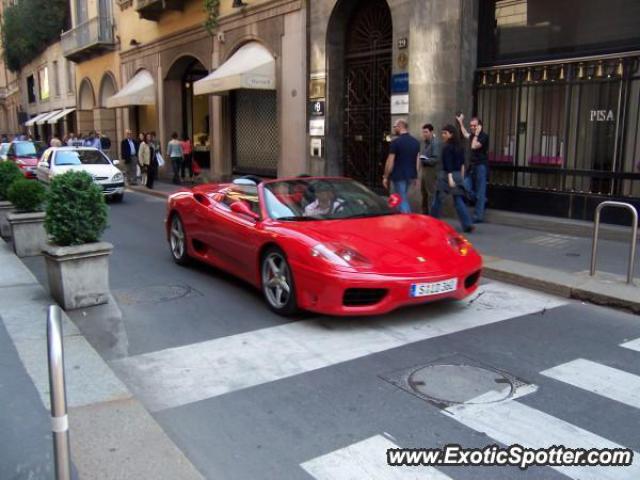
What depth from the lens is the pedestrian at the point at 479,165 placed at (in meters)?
11.0

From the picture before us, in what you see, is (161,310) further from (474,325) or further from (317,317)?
(474,325)

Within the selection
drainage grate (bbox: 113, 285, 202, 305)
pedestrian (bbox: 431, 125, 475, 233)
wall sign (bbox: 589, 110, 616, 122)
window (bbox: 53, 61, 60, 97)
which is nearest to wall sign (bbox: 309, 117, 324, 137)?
pedestrian (bbox: 431, 125, 475, 233)

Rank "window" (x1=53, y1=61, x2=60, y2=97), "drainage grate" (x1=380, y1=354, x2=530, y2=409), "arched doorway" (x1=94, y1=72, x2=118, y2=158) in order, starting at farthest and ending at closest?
1. "window" (x1=53, y1=61, x2=60, y2=97)
2. "arched doorway" (x1=94, y1=72, x2=118, y2=158)
3. "drainage grate" (x1=380, y1=354, x2=530, y2=409)

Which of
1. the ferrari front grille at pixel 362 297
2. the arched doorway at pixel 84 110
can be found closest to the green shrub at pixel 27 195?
the ferrari front grille at pixel 362 297

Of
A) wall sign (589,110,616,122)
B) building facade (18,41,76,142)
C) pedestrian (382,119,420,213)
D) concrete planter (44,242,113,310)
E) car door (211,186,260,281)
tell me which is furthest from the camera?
building facade (18,41,76,142)

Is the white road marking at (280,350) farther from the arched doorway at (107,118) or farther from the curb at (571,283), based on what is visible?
the arched doorway at (107,118)

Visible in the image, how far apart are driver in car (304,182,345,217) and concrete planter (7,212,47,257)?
427cm

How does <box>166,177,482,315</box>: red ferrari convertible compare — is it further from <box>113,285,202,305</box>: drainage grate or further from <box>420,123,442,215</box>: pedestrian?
<box>420,123,442,215</box>: pedestrian

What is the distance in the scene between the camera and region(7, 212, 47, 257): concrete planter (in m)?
8.76

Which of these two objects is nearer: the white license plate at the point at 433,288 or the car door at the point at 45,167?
the white license plate at the point at 433,288

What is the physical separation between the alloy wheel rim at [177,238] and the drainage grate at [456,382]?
15.3 feet

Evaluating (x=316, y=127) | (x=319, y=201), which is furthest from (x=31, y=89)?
(x=319, y=201)

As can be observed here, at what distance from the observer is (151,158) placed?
2028cm

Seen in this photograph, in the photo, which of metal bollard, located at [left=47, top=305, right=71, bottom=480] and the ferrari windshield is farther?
the ferrari windshield
